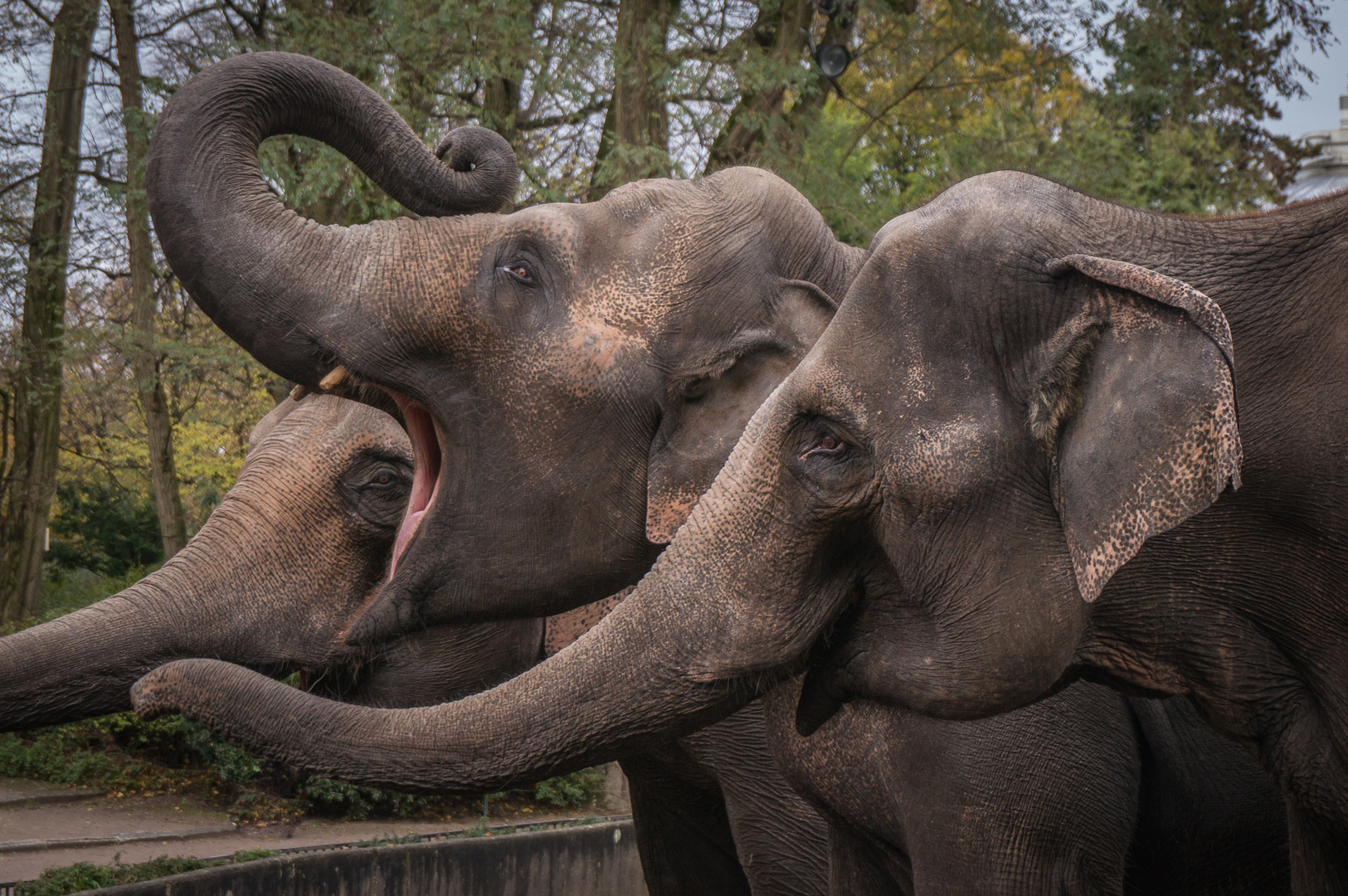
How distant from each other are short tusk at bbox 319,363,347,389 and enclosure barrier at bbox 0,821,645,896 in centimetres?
269

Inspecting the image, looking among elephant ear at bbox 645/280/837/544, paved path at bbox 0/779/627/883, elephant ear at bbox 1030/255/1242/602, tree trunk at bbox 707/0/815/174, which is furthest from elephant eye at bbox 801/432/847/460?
tree trunk at bbox 707/0/815/174

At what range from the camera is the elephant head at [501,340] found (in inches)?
105

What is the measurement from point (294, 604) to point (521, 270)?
1171 millimetres

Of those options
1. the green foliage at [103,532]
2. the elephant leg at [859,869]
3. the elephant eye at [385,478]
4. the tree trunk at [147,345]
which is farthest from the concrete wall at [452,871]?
the green foliage at [103,532]

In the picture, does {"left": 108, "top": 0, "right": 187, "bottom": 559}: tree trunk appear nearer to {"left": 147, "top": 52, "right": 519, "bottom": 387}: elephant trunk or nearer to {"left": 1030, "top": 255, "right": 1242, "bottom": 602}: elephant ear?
{"left": 147, "top": 52, "right": 519, "bottom": 387}: elephant trunk

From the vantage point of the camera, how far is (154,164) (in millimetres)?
2732

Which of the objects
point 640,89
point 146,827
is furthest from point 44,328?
point 640,89

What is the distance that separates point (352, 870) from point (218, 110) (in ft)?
11.3

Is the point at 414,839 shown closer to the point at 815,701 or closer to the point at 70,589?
the point at 815,701

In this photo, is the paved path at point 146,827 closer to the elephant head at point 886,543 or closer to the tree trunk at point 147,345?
the tree trunk at point 147,345

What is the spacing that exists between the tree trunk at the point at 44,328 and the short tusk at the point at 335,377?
12.3 metres

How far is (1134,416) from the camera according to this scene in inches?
67.8

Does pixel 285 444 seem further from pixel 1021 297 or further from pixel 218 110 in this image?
pixel 1021 297

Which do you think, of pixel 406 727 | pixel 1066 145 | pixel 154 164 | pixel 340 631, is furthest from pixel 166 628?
pixel 1066 145
